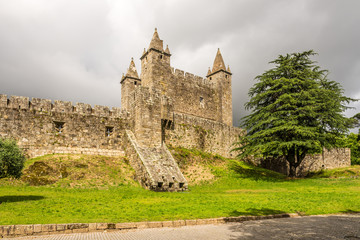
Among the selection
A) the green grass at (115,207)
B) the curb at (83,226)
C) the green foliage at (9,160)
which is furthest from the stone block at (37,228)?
the green foliage at (9,160)

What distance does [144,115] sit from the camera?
21359 millimetres

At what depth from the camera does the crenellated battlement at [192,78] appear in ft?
116

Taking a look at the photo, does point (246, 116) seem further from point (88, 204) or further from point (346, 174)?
point (88, 204)

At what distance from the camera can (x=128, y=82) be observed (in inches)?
1464

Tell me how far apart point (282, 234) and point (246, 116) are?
21167 millimetres

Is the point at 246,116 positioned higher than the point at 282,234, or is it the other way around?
the point at 246,116

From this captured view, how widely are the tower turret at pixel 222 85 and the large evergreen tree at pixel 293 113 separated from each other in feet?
40.7

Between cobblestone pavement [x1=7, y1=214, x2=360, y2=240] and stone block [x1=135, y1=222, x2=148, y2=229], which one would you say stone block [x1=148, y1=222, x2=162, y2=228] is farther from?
cobblestone pavement [x1=7, y1=214, x2=360, y2=240]

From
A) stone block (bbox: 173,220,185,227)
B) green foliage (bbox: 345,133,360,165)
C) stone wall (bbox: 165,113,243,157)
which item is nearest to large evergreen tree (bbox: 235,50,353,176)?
stone wall (bbox: 165,113,243,157)

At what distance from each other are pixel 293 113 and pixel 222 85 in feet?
56.4

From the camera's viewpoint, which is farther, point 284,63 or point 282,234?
point 284,63

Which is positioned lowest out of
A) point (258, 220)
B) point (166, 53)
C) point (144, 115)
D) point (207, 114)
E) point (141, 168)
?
point (258, 220)

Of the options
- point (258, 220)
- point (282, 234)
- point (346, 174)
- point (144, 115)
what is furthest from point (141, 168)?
point (346, 174)

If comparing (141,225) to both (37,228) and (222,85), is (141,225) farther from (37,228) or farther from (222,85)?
(222,85)
